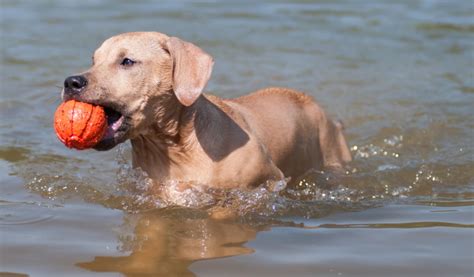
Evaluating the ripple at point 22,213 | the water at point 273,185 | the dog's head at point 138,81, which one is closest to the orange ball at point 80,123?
the dog's head at point 138,81

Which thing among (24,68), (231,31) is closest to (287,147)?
(24,68)

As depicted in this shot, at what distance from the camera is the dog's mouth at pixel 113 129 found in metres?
6.53

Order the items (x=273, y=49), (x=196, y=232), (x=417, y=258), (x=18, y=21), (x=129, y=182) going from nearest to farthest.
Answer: (x=417, y=258) → (x=196, y=232) → (x=129, y=182) → (x=273, y=49) → (x=18, y=21)

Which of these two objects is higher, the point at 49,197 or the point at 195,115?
the point at 195,115

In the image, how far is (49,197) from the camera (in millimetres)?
7785

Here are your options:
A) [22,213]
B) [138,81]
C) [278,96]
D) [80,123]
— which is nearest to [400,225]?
[278,96]

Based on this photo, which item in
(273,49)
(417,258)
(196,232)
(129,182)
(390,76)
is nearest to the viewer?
(417,258)

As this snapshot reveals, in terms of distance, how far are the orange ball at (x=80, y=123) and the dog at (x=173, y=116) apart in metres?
0.06

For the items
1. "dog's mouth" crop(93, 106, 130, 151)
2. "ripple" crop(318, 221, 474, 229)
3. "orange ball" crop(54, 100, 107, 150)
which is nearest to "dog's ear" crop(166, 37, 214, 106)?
"dog's mouth" crop(93, 106, 130, 151)

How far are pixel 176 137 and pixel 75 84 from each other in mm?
948

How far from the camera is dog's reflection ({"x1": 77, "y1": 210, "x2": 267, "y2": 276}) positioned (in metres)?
6.04

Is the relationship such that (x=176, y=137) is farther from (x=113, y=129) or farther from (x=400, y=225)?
(x=400, y=225)

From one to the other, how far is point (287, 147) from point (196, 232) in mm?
1471

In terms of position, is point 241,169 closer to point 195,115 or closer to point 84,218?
point 195,115
